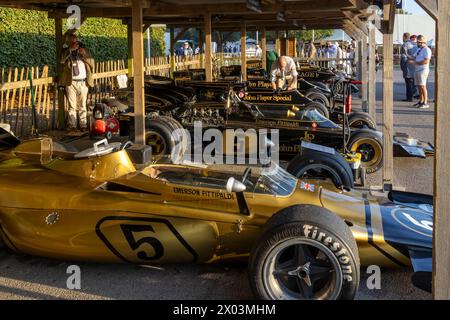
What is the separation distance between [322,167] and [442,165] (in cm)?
340

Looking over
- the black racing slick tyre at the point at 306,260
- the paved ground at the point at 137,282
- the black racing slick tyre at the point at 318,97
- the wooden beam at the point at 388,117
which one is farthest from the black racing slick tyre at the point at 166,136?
the black racing slick tyre at the point at 306,260

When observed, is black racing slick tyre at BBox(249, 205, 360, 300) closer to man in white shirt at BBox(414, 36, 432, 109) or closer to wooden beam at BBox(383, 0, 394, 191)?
wooden beam at BBox(383, 0, 394, 191)

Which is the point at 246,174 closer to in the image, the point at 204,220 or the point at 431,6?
the point at 204,220

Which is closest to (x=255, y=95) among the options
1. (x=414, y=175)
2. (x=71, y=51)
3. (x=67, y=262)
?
(x=414, y=175)

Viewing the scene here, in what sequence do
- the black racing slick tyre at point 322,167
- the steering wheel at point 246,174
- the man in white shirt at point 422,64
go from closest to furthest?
the steering wheel at point 246,174 → the black racing slick tyre at point 322,167 → the man in white shirt at point 422,64

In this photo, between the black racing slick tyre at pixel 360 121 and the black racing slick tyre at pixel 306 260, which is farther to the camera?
the black racing slick tyre at pixel 360 121

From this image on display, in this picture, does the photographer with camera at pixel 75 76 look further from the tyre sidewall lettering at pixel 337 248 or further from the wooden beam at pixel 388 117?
the tyre sidewall lettering at pixel 337 248

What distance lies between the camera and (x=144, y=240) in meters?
4.48

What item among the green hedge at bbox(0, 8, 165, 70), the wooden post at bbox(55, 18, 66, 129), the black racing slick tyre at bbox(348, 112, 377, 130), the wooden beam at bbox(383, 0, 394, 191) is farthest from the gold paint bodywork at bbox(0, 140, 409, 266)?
the green hedge at bbox(0, 8, 165, 70)

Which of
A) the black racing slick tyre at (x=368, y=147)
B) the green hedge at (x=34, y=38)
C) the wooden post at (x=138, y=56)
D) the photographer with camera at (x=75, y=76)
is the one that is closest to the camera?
the wooden post at (x=138, y=56)

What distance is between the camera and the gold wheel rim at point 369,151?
345 inches

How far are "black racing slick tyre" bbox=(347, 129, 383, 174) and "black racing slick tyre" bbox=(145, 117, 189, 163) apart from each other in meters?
2.57

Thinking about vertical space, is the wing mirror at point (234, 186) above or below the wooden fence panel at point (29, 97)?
below
